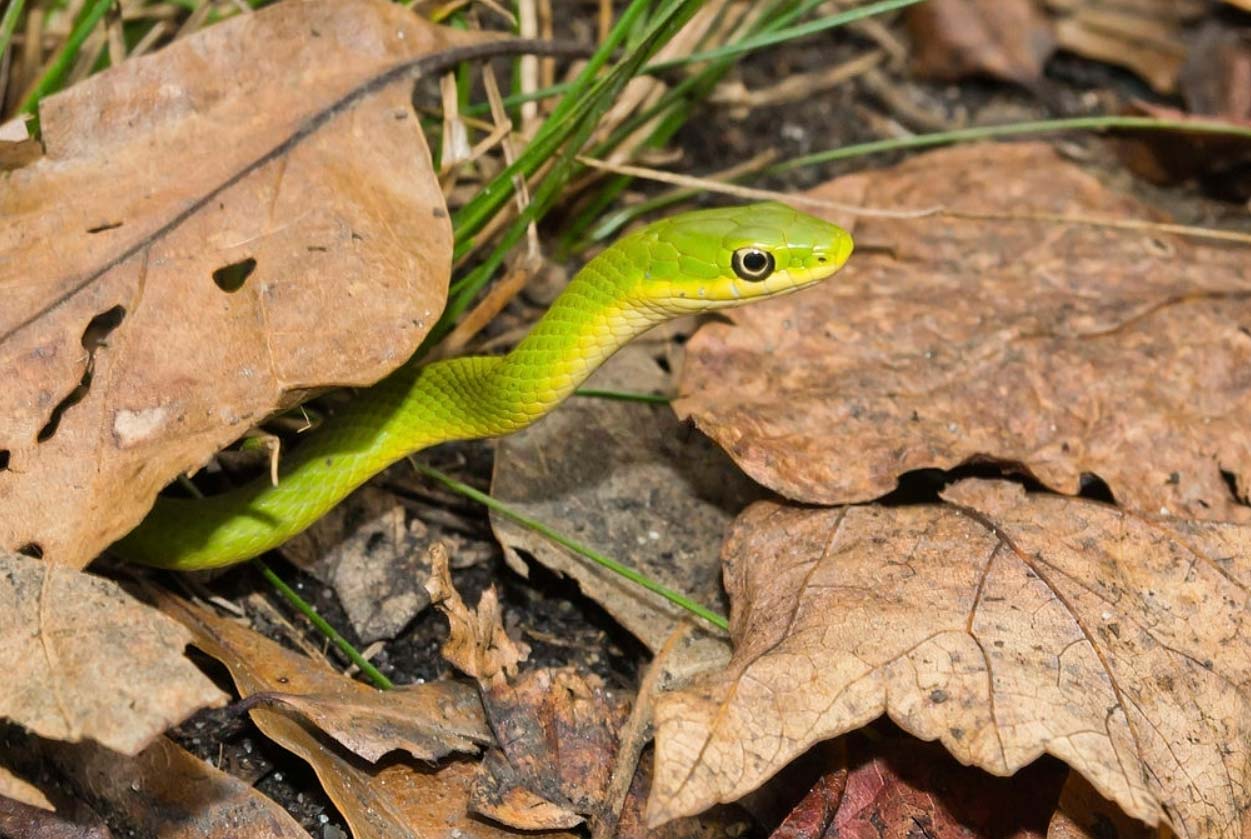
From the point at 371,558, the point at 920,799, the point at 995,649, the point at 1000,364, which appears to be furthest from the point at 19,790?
the point at 1000,364

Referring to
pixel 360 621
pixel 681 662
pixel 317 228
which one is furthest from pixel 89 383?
pixel 681 662

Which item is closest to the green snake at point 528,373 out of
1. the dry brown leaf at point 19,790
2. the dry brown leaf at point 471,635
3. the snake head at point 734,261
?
the snake head at point 734,261

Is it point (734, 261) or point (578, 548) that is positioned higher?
point (734, 261)

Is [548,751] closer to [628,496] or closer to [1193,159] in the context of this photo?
[628,496]

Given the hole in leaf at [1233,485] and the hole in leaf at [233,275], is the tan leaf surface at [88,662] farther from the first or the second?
the hole in leaf at [1233,485]

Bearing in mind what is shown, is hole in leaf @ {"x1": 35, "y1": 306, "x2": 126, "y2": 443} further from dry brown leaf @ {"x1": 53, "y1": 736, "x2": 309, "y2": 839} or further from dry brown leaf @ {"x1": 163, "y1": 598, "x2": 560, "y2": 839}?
dry brown leaf @ {"x1": 53, "y1": 736, "x2": 309, "y2": 839}

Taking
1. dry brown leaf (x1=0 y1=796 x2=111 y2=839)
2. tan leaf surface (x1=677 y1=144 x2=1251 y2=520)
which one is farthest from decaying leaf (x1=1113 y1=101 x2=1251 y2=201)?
dry brown leaf (x1=0 y1=796 x2=111 y2=839)
